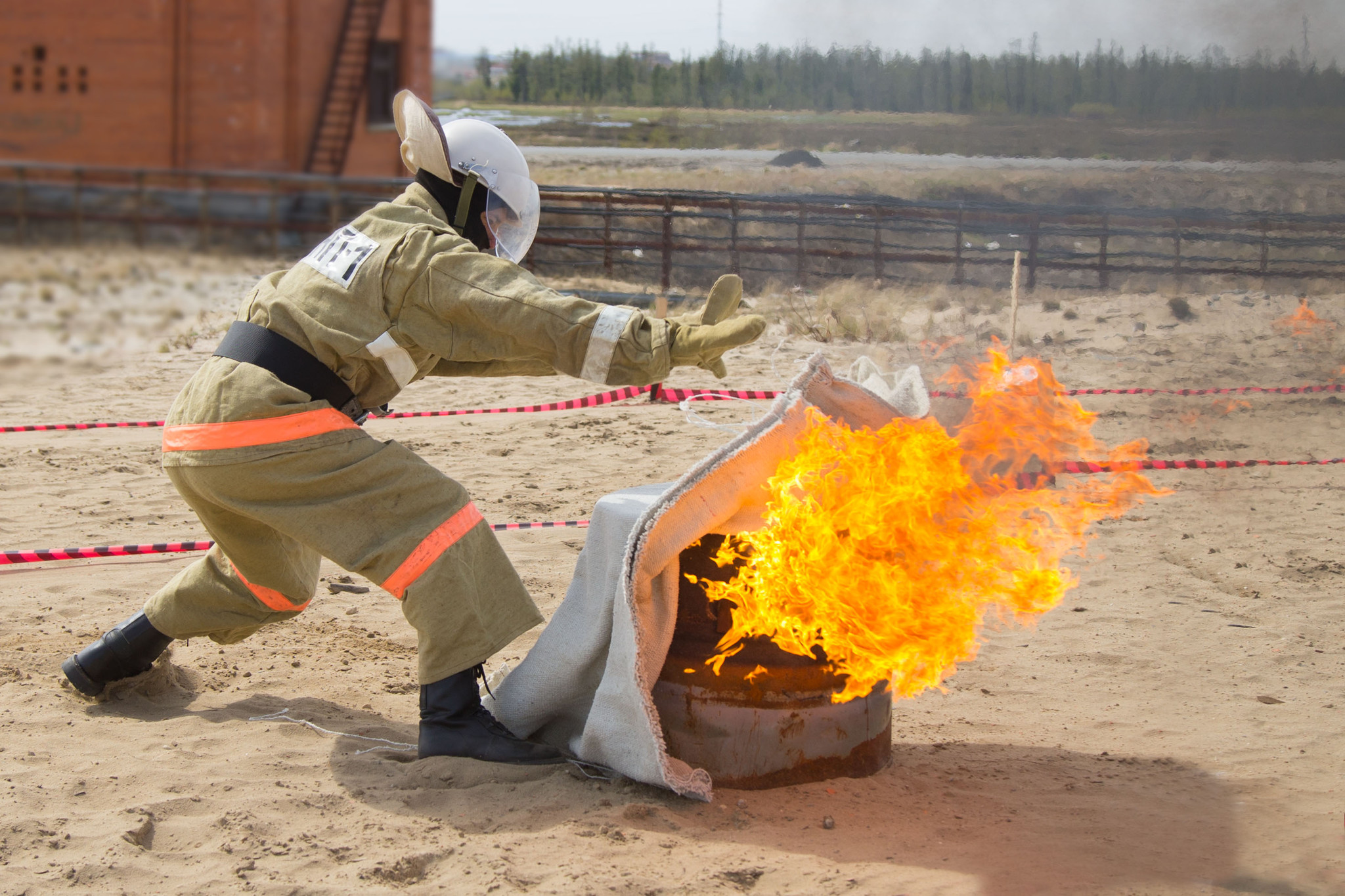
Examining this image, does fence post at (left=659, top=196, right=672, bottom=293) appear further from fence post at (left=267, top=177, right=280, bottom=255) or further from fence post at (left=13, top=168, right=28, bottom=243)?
fence post at (left=13, top=168, right=28, bottom=243)

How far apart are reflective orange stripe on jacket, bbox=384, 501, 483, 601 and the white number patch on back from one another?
0.67 meters

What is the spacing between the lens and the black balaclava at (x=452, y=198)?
10.6 feet

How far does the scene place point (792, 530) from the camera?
2.75m

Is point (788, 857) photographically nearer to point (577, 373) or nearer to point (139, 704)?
point (577, 373)

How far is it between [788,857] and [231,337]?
1.96 m

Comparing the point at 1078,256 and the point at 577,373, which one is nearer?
the point at 577,373

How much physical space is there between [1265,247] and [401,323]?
6286mm

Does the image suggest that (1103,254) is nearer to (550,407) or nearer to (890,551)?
(550,407)

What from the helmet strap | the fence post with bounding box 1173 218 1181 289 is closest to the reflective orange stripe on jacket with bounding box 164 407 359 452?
the helmet strap

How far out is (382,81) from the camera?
19.7m

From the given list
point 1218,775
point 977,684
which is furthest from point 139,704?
point 1218,775

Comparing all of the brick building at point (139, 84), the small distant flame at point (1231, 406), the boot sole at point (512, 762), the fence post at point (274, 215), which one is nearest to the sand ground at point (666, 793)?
the boot sole at point (512, 762)

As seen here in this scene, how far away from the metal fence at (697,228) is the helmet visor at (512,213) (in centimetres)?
678

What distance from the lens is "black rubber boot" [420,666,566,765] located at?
9.93 feet
